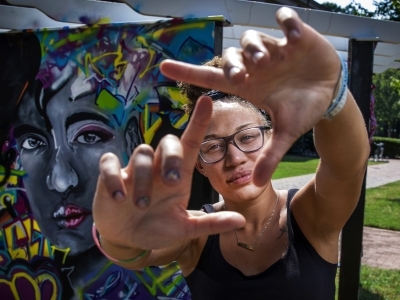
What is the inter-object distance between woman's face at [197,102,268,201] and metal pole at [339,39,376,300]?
186cm

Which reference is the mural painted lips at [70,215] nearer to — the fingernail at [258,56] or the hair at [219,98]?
the hair at [219,98]

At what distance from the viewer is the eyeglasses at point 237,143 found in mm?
1790

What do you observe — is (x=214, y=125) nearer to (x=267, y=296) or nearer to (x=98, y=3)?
(x=267, y=296)

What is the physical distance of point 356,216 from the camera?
11.5ft

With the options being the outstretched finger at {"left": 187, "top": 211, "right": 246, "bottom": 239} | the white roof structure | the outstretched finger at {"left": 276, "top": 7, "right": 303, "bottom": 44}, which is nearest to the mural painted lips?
the white roof structure

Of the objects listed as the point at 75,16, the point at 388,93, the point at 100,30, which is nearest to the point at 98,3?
the point at 75,16

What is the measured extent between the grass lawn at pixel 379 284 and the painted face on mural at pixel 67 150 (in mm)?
3119

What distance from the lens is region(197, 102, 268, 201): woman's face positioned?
175 cm

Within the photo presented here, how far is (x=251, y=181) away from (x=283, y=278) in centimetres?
34

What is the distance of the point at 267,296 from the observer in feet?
5.49

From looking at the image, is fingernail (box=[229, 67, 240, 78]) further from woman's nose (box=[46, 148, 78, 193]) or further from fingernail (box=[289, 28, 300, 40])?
woman's nose (box=[46, 148, 78, 193])

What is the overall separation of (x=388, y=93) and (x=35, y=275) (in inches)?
1593

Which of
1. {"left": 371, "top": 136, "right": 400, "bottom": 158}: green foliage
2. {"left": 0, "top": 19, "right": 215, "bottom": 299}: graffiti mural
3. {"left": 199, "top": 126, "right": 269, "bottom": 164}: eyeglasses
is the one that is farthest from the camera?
{"left": 371, "top": 136, "right": 400, "bottom": 158}: green foliage

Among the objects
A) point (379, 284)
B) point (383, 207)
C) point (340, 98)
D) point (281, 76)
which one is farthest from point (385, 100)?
point (281, 76)
